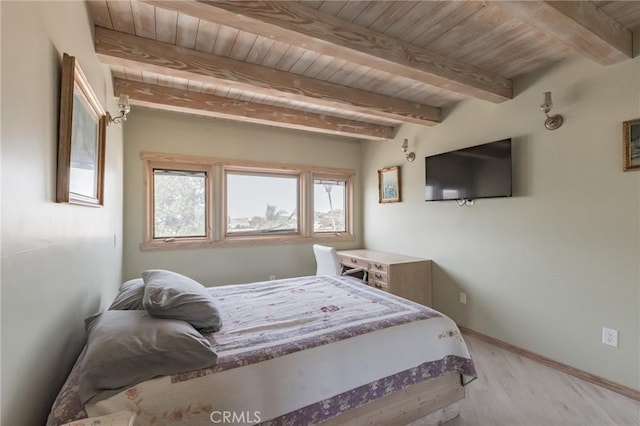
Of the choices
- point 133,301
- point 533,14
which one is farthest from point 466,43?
point 133,301

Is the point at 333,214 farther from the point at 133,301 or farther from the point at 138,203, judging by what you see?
the point at 133,301

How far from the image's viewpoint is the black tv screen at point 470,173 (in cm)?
260

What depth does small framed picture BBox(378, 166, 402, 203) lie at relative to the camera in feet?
12.5

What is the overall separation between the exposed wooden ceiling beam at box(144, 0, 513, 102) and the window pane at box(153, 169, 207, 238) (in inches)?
88.8

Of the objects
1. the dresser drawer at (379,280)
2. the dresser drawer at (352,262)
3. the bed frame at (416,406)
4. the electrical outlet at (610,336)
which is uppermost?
the dresser drawer at (352,262)

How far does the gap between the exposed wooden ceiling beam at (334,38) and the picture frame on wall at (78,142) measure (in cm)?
60

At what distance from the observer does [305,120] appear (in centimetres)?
331

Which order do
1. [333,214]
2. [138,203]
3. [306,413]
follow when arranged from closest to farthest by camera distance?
1. [306,413]
2. [138,203]
3. [333,214]

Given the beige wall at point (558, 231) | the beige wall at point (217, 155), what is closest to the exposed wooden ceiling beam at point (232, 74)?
the beige wall at point (558, 231)

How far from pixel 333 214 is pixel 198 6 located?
329cm

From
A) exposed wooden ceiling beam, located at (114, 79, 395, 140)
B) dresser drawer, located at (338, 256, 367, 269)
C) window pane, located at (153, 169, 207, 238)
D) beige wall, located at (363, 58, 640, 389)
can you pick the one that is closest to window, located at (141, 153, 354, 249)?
window pane, located at (153, 169, 207, 238)

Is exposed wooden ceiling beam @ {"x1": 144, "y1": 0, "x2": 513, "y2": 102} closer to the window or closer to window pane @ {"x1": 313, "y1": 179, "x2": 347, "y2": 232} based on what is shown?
the window

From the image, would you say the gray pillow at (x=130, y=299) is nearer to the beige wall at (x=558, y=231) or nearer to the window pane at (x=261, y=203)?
the window pane at (x=261, y=203)

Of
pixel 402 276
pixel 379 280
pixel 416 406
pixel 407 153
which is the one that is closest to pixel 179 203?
pixel 379 280
